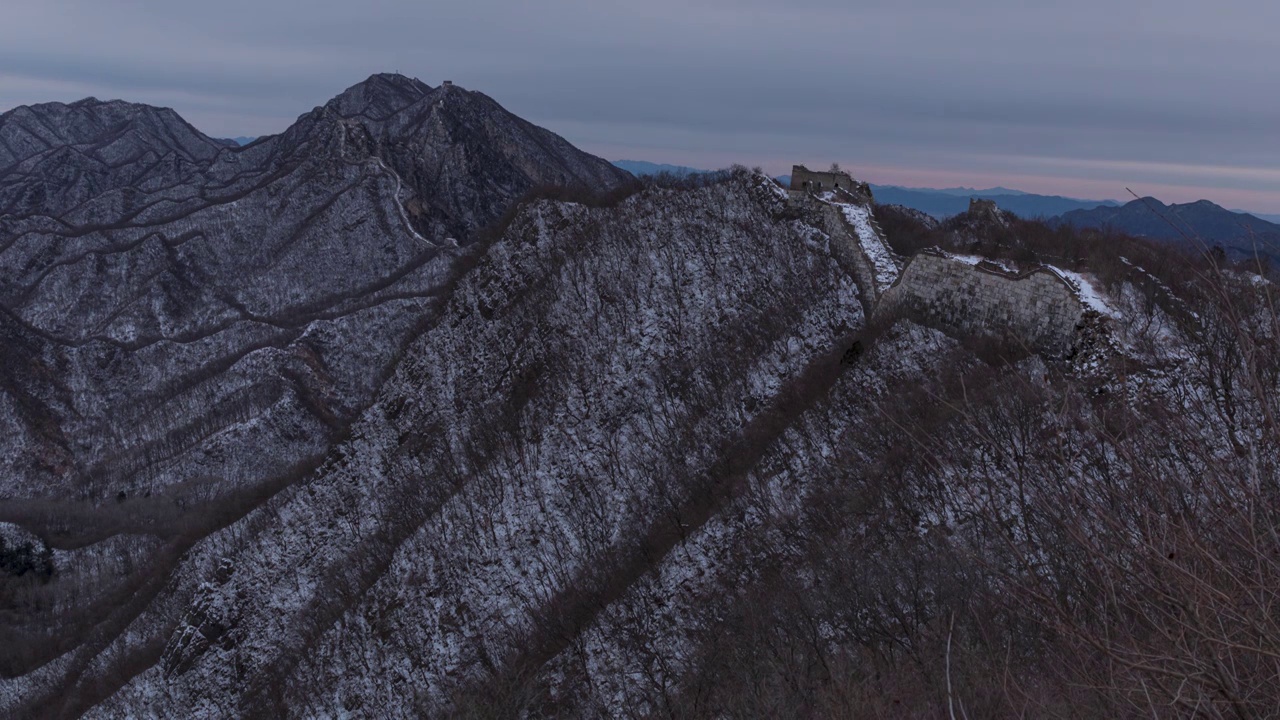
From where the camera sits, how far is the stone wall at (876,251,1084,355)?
24.0 metres

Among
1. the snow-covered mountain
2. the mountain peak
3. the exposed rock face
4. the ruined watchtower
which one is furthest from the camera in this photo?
the mountain peak

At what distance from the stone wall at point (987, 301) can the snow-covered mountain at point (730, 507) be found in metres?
0.13

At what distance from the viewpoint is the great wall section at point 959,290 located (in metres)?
24.0

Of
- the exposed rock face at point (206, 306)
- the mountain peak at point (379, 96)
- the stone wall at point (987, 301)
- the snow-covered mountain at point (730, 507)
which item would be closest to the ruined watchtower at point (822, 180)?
the snow-covered mountain at point (730, 507)

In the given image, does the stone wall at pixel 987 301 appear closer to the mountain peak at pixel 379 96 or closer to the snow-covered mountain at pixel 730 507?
the snow-covered mountain at pixel 730 507

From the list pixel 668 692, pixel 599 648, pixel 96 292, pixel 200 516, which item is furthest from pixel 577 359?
pixel 96 292

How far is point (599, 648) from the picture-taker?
77.9ft

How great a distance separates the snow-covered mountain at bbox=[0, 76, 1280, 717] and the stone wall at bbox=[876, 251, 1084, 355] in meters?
0.13

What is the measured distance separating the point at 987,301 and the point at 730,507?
39.7ft

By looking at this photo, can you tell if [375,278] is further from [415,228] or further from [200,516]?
[200,516]

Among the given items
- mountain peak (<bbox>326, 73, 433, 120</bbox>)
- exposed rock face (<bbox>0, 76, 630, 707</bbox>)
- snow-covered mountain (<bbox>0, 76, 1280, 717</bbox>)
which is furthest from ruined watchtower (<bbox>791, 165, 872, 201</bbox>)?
mountain peak (<bbox>326, 73, 433, 120</bbox>)

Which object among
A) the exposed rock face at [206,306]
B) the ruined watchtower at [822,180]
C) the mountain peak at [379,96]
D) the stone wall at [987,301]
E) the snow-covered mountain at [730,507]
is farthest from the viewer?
the mountain peak at [379,96]

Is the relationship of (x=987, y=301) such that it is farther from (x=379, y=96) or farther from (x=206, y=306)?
(x=379, y=96)

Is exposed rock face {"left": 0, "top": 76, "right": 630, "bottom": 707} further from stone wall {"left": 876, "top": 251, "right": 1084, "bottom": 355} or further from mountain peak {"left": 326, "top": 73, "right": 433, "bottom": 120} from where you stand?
stone wall {"left": 876, "top": 251, "right": 1084, "bottom": 355}
